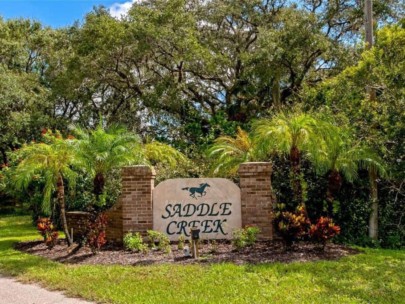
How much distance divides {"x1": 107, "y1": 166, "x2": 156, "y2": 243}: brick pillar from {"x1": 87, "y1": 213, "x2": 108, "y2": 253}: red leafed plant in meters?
0.59

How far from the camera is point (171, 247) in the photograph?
916cm

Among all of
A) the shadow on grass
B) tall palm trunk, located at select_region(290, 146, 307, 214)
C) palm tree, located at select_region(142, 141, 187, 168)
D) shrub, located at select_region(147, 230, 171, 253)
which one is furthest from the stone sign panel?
palm tree, located at select_region(142, 141, 187, 168)

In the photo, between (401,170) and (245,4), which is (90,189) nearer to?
(401,170)

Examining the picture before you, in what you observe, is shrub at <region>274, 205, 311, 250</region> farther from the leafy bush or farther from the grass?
the grass

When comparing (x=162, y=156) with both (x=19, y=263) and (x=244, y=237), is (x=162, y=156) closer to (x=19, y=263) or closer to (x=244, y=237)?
(x=244, y=237)

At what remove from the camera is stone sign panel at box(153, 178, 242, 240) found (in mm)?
9531

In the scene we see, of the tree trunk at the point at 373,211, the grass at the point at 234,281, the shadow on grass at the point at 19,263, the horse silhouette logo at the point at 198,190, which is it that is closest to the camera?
the grass at the point at 234,281

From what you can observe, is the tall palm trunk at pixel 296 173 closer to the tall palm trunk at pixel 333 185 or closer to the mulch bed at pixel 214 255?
the tall palm trunk at pixel 333 185

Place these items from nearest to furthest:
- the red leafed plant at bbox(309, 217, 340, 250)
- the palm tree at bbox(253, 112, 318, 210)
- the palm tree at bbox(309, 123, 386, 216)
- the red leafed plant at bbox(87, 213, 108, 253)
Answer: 1. the red leafed plant at bbox(309, 217, 340, 250)
2. the palm tree at bbox(253, 112, 318, 210)
3. the red leafed plant at bbox(87, 213, 108, 253)
4. the palm tree at bbox(309, 123, 386, 216)

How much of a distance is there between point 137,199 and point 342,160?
4470mm

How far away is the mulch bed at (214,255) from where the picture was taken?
25.5 ft

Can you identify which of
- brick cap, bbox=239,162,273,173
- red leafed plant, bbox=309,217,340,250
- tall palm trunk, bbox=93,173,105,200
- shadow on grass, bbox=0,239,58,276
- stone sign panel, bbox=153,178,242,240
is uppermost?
brick cap, bbox=239,162,273,173

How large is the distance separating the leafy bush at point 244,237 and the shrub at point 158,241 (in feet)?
4.30

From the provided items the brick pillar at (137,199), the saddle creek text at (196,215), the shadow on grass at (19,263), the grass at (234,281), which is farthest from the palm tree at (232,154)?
the shadow on grass at (19,263)
